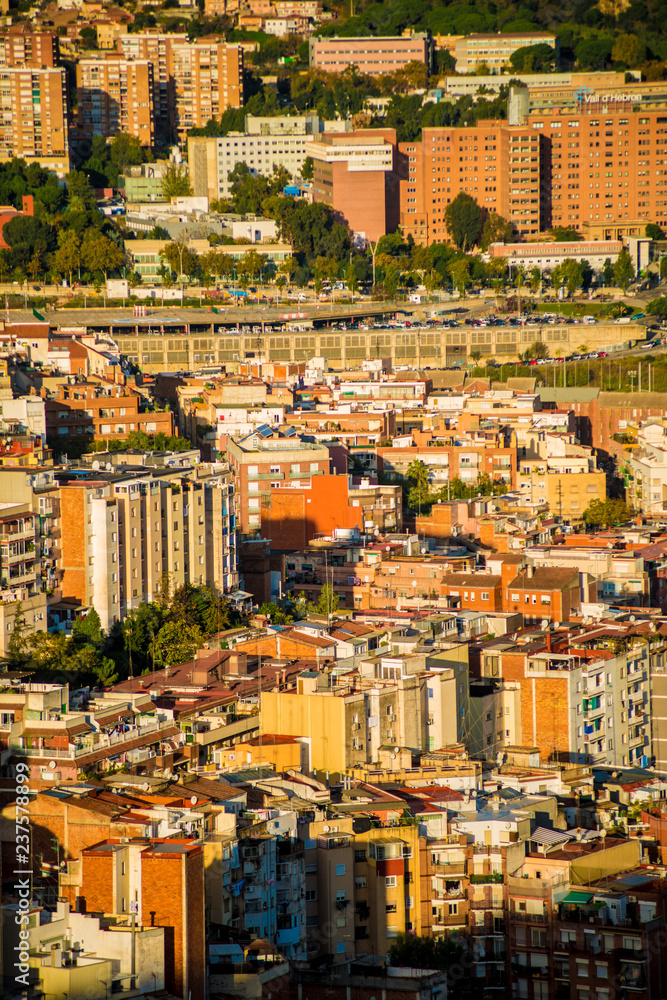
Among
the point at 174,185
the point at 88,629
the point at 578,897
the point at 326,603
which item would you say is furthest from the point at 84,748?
the point at 174,185

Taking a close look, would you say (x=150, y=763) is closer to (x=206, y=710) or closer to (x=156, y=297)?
(x=206, y=710)

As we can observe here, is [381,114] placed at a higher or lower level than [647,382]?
higher

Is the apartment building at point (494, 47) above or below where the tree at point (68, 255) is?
above

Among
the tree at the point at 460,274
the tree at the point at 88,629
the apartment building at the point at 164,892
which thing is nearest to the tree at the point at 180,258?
the tree at the point at 460,274

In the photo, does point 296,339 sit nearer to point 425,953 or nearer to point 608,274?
point 608,274

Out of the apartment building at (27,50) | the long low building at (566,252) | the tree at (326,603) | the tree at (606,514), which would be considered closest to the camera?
the tree at (326,603)

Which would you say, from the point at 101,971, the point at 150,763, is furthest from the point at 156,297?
the point at 101,971

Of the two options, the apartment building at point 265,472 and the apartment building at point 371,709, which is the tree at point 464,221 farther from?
the apartment building at point 371,709
